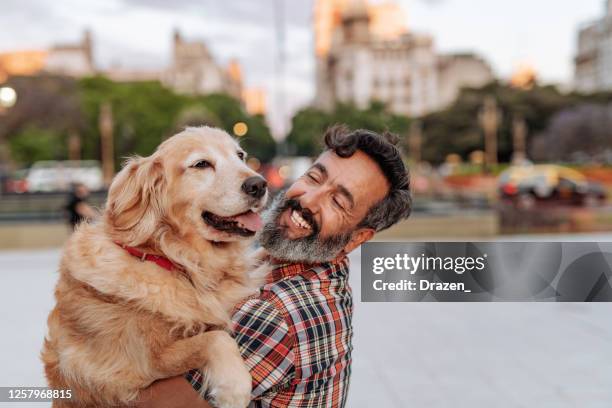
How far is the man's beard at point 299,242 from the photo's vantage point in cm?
233

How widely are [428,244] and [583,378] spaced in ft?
11.5

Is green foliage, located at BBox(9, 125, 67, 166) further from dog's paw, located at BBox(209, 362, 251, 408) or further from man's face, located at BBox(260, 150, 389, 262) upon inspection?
dog's paw, located at BBox(209, 362, 251, 408)

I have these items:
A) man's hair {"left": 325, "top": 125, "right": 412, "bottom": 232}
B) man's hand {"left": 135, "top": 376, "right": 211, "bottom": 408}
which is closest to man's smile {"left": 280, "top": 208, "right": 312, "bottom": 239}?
man's hair {"left": 325, "top": 125, "right": 412, "bottom": 232}

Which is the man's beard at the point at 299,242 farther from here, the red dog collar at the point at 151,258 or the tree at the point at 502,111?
the tree at the point at 502,111

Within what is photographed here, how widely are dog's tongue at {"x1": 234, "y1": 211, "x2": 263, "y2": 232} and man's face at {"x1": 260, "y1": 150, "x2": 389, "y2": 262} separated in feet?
0.72

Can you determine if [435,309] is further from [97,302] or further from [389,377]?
[97,302]

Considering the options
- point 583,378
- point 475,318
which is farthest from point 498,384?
point 475,318

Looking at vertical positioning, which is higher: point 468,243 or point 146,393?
point 468,243

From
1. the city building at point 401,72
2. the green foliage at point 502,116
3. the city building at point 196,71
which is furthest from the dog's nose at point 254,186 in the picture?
the city building at point 196,71

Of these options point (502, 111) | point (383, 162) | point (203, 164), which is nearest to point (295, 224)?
point (383, 162)

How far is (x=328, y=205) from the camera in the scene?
2373 millimetres

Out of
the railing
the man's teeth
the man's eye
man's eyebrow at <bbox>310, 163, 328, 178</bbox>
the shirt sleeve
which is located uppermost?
man's eyebrow at <bbox>310, 163, 328, 178</bbox>

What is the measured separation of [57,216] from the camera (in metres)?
19.4

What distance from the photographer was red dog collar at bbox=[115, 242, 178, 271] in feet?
7.97
